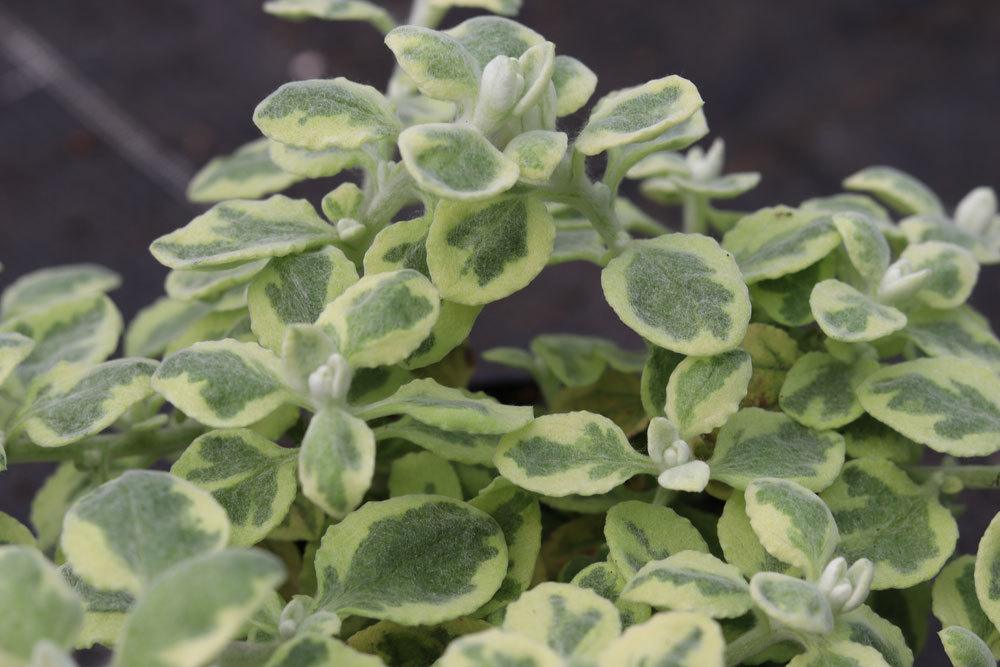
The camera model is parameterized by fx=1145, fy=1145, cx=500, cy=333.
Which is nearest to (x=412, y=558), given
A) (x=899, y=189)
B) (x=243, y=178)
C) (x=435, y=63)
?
(x=435, y=63)

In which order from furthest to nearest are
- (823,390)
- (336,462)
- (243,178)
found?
(243,178)
(823,390)
(336,462)

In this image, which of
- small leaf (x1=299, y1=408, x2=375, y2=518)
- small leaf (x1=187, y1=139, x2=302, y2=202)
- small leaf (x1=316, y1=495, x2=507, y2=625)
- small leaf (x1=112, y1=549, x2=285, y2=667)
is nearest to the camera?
small leaf (x1=112, y1=549, x2=285, y2=667)

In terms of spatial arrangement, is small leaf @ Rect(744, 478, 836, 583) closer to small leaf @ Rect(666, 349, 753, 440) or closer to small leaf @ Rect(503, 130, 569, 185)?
small leaf @ Rect(666, 349, 753, 440)

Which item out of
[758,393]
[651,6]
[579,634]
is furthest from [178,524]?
[651,6]

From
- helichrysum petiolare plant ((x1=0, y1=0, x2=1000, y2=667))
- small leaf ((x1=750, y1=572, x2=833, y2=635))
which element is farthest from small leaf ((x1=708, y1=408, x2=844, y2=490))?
small leaf ((x1=750, y1=572, x2=833, y2=635))

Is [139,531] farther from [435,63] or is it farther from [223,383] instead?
[435,63]

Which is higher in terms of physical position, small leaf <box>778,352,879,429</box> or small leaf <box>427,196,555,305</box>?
small leaf <box>427,196,555,305</box>

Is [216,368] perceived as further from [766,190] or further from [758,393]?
[766,190]
